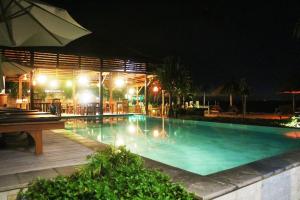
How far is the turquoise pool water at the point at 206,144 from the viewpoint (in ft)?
21.7

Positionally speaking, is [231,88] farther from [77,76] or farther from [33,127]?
[33,127]

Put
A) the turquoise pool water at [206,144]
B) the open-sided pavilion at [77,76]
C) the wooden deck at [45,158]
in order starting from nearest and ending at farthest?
1. the wooden deck at [45,158]
2. the turquoise pool water at [206,144]
3. the open-sided pavilion at [77,76]

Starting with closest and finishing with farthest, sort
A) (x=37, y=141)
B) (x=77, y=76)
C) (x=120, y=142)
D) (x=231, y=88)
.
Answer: (x=37, y=141), (x=120, y=142), (x=77, y=76), (x=231, y=88)

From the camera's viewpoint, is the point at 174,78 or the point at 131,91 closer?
the point at 174,78

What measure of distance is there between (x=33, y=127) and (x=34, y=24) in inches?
70.6

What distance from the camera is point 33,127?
4.41 meters

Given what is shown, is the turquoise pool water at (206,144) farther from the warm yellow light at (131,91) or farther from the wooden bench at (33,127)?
the warm yellow light at (131,91)

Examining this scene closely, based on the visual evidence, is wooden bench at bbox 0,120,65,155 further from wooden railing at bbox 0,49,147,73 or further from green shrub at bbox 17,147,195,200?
wooden railing at bbox 0,49,147,73

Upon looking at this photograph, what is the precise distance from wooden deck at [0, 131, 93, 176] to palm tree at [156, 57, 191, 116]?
37.6 ft

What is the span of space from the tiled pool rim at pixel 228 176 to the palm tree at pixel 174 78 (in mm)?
12416

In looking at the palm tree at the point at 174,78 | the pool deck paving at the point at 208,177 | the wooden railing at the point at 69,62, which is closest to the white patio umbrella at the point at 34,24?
the pool deck paving at the point at 208,177

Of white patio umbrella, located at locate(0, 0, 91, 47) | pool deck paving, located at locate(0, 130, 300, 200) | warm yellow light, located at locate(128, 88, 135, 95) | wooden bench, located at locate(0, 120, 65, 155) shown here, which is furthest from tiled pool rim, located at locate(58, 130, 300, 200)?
warm yellow light, located at locate(128, 88, 135, 95)

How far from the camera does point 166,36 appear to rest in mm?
24844

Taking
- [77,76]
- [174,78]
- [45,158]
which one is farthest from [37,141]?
[77,76]
